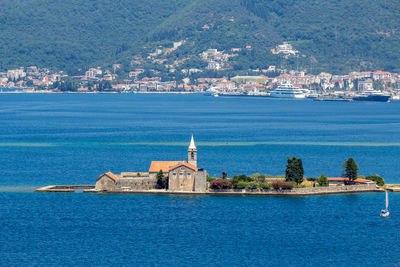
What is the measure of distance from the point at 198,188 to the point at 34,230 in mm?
13197

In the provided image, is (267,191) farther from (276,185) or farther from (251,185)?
(251,185)

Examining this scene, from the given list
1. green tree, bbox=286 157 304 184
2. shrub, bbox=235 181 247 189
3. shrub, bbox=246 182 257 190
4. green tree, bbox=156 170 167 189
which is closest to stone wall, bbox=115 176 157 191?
green tree, bbox=156 170 167 189

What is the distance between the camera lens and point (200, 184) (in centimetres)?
5438

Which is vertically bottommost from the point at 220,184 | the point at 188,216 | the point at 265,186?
the point at 188,216

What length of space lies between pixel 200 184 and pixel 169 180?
2.12 m

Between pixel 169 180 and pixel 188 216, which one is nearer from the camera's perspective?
pixel 188 216

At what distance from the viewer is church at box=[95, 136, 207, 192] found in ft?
178

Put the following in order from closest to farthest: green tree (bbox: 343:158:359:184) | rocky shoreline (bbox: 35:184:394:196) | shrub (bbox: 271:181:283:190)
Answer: rocky shoreline (bbox: 35:184:394:196) → shrub (bbox: 271:181:283:190) → green tree (bbox: 343:158:359:184)

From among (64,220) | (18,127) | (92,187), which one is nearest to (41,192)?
(92,187)

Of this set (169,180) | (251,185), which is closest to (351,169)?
(251,185)

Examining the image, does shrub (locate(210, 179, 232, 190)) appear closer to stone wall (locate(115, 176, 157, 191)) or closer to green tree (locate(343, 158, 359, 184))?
stone wall (locate(115, 176, 157, 191))

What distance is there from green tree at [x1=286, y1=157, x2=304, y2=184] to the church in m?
6.05

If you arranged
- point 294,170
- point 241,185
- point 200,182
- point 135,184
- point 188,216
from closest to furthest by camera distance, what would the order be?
point 188,216 → point 200,182 → point 241,185 → point 135,184 → point 294,170

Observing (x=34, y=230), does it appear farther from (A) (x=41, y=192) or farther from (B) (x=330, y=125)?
(B) (x=330, y=125)
